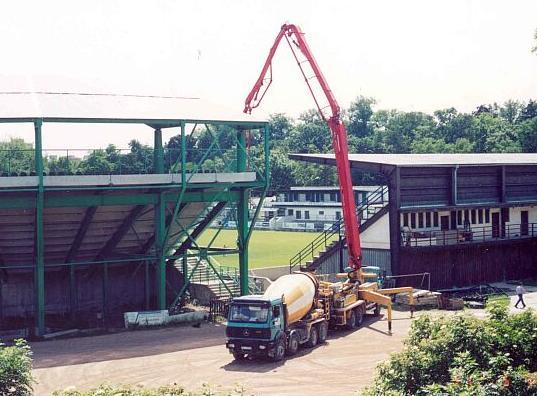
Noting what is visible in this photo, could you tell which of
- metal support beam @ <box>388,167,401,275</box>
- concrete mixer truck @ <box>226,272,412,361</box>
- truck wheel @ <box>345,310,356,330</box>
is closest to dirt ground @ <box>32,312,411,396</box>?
truck wheel @ <box>345,310,356,330</box>

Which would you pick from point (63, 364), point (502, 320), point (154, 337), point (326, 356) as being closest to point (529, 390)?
point (502, 320)

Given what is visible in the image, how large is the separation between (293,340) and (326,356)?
1.35 m

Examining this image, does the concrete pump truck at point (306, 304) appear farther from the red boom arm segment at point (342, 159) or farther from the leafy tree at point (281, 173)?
the leafy tree at point (281, 173)

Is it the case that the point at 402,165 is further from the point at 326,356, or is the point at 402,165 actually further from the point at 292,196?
the point at 292,196

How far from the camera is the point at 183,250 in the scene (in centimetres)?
4453

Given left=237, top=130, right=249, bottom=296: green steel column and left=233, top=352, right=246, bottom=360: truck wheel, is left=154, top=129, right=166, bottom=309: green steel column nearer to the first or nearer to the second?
left=237, top=130, right=249, bottom=296: green steel column

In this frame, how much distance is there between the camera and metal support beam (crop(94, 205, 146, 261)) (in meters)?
38.5

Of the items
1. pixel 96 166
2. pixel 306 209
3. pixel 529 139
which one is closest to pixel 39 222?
pixel 96 166

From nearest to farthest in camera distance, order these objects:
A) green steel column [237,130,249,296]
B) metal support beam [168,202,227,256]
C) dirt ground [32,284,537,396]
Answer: dirt ground [32,284,537,396]
green steel column [237,130,249,296]
metal support beam [168,202,227,256]

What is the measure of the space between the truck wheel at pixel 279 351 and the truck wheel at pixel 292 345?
614mm

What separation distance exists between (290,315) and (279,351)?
1.70 m

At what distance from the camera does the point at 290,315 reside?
3056 cm

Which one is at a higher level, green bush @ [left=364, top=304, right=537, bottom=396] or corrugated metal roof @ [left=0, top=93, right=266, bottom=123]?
corrugated metal roof @ [left=0, top=93, right=266, bottom=123]

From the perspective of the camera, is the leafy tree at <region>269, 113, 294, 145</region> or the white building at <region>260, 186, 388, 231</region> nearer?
the white building at <region>260, 186, 388, 231</region>
